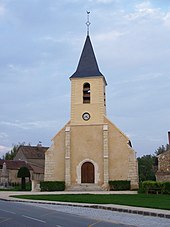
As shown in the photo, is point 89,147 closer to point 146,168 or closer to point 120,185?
point 120,185

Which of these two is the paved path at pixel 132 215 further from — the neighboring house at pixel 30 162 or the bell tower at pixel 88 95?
the neighboring house at pixel 30 162

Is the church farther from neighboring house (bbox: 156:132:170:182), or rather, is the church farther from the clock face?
neighboring house (bbox: 156:132:170:182)

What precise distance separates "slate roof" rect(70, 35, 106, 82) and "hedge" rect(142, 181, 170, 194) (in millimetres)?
12770

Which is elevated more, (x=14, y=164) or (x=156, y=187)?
(x=14, y=164)

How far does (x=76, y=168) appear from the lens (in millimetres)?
32406

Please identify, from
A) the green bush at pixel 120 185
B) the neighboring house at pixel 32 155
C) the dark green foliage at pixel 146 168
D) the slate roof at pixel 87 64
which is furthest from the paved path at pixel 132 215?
the neighboring house at pixel 32 155

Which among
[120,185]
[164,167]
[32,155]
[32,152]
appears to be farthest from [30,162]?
[164,167]

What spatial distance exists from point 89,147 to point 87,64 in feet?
27.2

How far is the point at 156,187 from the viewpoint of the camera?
82.1 feet

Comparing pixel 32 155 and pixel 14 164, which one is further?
pixel 32 155

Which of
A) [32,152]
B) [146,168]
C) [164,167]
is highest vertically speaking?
[32,152]

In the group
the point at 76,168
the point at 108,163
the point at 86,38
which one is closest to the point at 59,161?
the point at 76,168

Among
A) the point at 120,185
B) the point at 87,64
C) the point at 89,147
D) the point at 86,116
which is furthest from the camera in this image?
the point at 87,64

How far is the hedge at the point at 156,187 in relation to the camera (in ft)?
80.3
